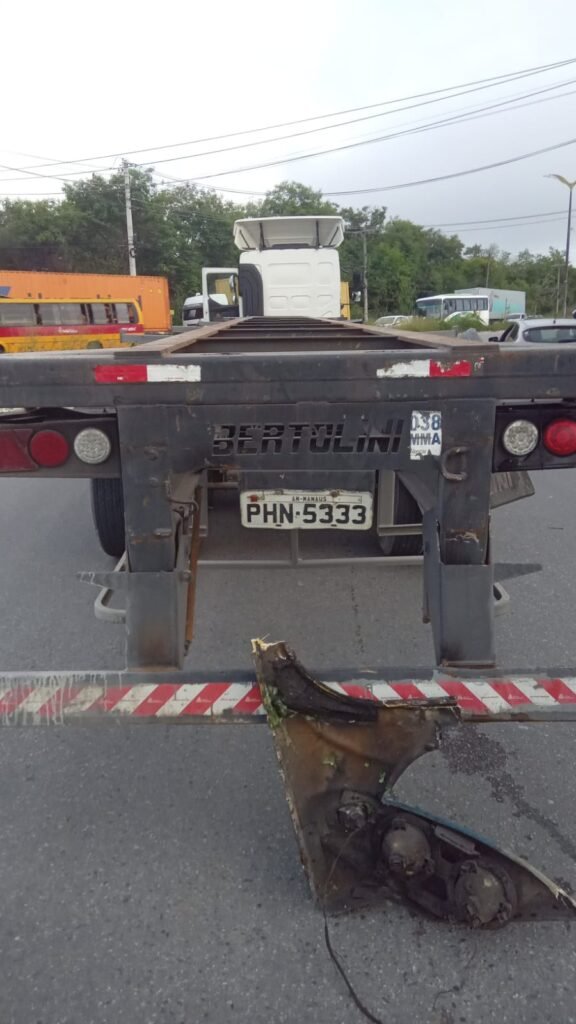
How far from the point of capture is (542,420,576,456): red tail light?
266 centimetres

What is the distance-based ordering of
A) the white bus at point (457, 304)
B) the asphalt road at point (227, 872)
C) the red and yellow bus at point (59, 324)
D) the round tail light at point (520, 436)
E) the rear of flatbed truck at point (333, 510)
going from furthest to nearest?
1. the white bus at point (457, 304)
2. the red and yellow bus at point (59, 324)
3. the round tail light at point (520, 436)
4. the rear of flatbed truck at point (333, 510)
5. the asphalt road at point (227, 872)

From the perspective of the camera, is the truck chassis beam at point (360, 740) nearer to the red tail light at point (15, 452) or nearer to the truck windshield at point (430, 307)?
the red tail light at point (15, 452)

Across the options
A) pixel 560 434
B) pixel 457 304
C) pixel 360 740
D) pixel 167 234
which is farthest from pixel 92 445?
pixel 457 304

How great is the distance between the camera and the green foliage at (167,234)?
161 feet

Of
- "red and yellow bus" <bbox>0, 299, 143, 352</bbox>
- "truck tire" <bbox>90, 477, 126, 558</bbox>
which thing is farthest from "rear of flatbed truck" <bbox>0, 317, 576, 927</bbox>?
"red and yellow bus" <bbox>0, 299, 143, 352</bbox>

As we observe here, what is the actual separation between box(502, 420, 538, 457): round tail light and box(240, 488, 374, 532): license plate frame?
51 cm

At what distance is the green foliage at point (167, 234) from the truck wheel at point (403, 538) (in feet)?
127

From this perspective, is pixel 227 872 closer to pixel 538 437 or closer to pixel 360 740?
pixel 360 740

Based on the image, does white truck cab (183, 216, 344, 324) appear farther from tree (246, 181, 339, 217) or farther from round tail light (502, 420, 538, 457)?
tree (246, 181, 339, 217)

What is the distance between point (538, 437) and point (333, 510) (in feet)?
2.53

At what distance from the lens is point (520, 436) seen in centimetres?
262

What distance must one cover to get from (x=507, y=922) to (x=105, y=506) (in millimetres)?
3442

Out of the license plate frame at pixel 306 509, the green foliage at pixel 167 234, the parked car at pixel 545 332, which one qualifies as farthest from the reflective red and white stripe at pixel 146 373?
the green foliage at pixel 167 234

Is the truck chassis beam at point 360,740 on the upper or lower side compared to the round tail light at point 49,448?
lower
